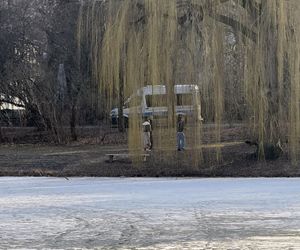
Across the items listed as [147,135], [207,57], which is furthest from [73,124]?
[207,57]

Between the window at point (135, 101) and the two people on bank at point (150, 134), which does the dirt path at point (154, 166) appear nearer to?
the two people on bank at point (150, 134)

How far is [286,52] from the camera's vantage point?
1725 cm

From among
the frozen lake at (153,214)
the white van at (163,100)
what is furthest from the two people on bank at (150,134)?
the frozen lake at (153,214)

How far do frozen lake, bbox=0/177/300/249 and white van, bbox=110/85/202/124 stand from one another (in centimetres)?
230

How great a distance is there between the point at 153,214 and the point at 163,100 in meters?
7.49

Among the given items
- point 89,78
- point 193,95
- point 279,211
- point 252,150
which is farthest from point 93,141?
point 279,211

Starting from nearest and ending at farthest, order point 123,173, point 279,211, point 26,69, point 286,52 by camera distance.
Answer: point 279,211 < point 286,52 < point 123,173 < point 26,69

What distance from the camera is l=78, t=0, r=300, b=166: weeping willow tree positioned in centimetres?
1744

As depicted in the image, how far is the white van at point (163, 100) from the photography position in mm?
18172

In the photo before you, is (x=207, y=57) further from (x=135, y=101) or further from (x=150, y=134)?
(x=150, y=134)

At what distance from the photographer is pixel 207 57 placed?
17625 millimetres

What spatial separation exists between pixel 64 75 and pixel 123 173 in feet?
41.9

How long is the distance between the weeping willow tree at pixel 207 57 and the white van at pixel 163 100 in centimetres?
12

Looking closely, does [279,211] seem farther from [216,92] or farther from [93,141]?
[93,141]
